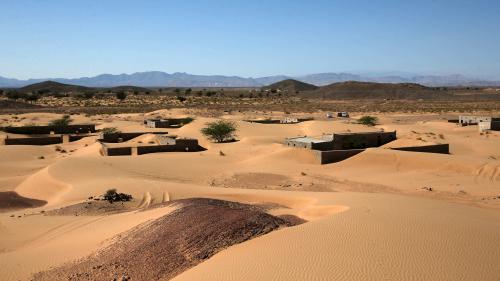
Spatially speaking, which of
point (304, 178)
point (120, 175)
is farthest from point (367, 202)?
point (120, 175)

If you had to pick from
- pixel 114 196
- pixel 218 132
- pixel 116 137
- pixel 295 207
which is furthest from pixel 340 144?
pixel 116 137

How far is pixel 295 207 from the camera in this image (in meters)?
17.8

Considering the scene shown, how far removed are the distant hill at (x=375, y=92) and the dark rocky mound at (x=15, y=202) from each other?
372 feet

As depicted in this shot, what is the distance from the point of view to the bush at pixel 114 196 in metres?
19.8

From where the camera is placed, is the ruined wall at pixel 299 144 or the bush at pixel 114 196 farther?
the ruined wall at pixel 299 144

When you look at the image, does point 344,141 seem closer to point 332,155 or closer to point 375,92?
point 332,155

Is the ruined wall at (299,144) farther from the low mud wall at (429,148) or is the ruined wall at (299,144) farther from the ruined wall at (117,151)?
the ruined wall at (117,151)

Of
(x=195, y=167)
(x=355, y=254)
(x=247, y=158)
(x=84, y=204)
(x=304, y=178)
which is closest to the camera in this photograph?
(x=355, y=254)

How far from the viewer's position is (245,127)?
48.0 meters

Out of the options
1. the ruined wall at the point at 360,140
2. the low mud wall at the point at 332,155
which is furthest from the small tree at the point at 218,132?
the low mud wall at the point at 332,155

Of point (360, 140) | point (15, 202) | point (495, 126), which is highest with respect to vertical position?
point (360, 140)

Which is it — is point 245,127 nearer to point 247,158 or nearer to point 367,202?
point 247,158

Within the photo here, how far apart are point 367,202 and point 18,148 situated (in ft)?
88.5

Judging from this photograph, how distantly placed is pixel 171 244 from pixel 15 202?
38.3ft
